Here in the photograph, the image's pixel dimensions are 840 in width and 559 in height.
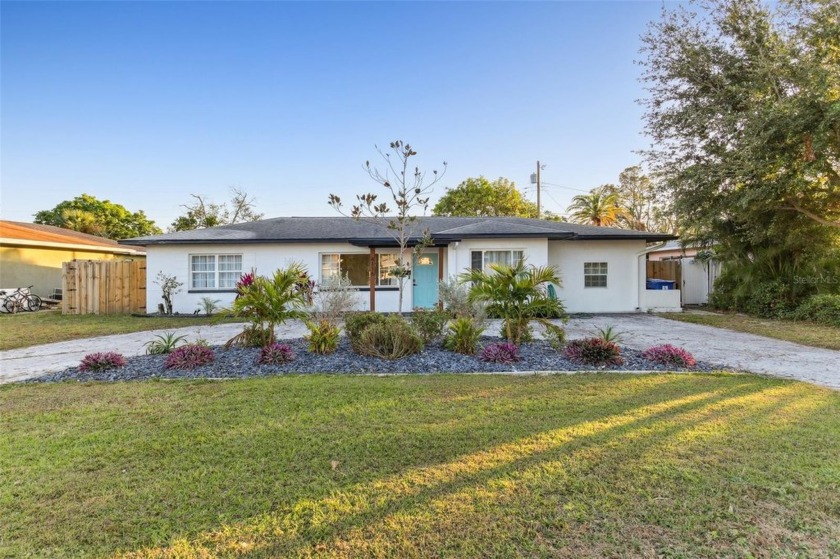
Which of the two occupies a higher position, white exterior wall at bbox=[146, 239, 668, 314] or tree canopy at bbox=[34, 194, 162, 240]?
tree canopy at bbox=[34, 194, 162, 240]

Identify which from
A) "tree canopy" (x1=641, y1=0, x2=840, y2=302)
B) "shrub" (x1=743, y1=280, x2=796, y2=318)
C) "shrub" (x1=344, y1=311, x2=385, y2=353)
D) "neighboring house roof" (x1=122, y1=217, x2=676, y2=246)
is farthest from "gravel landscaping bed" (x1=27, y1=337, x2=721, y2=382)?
"shrub" (x1=743, y1=280, x2=796, y2=318)

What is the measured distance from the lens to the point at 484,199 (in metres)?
29.2

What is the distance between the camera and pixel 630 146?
1405 centimetres

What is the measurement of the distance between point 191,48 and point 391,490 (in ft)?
42.7

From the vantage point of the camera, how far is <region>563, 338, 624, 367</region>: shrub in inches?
238

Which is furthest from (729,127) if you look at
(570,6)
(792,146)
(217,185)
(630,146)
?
(217,185)

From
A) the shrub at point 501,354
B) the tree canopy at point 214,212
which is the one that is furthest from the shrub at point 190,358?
the tree canopy at point 214,212

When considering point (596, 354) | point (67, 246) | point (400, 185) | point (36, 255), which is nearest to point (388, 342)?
point (596, 354)

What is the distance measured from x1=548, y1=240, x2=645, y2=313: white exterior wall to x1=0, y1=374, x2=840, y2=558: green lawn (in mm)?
9255

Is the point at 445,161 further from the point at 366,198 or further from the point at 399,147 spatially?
the point at 366,198

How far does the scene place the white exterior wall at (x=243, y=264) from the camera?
1322cm

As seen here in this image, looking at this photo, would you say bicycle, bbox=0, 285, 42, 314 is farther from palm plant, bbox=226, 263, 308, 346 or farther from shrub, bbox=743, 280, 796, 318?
shrub, bbox=743, 280, 796, 318

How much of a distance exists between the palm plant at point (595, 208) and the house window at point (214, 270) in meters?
23.5

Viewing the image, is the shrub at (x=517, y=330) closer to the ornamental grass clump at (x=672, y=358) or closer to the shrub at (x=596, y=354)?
the shrub at (x=596, y=354)
